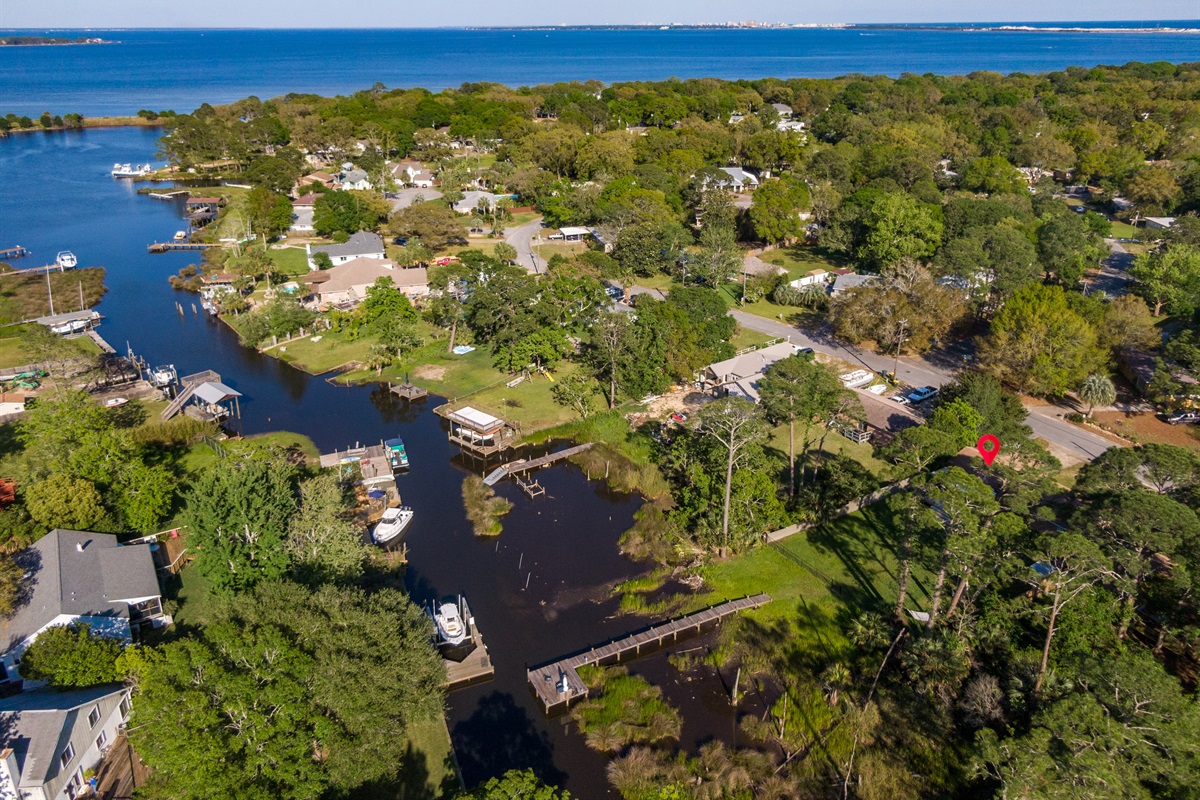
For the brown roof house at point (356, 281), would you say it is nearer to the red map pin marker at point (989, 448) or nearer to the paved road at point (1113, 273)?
the red map pin marker at point (989, 448)

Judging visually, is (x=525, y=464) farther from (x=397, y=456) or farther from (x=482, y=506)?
(x=397, y=456)

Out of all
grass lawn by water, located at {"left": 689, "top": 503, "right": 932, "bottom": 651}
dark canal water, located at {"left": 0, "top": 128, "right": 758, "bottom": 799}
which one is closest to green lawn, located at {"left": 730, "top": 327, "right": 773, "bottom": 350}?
dark canal water, located at {"left": 0, "top": 128, "right": 758, "bottom": 799}

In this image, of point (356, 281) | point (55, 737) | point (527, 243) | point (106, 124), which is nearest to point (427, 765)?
point (55, 737)

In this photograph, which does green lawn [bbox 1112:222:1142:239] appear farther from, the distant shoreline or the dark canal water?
the distant shoreline

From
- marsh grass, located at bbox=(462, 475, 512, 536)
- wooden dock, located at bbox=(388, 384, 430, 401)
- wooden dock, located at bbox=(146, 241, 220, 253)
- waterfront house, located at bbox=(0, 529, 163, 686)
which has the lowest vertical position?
marsh grass, located at bbox=(462, 475, 512, 536)

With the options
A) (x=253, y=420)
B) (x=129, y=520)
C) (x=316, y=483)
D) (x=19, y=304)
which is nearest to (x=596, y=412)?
(x=316, y=483)

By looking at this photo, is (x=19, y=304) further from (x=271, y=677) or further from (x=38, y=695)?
(x=271, y=677)
